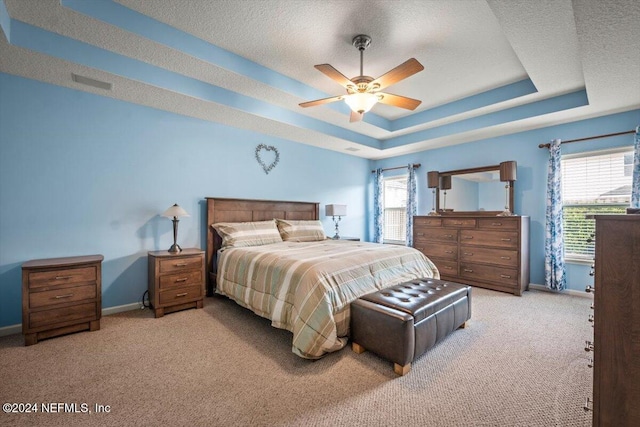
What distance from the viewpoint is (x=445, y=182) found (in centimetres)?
524

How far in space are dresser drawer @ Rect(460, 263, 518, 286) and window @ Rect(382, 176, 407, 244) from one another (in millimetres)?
1783

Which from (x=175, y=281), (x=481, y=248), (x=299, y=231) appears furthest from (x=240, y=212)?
(x=481, y=248)

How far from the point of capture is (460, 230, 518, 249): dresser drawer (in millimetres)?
3973

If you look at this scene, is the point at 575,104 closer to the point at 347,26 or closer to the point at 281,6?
the point at 347,26

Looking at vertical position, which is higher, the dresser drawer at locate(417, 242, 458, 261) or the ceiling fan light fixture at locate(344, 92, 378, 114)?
the ceiling fan light fixture at locate(344, 92, 378, 114)

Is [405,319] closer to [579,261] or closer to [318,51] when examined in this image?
[318,51]

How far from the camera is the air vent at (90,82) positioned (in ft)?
8.93

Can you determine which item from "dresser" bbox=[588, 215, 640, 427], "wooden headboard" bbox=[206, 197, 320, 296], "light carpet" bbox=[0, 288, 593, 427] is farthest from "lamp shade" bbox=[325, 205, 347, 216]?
"dresser" bbox=[588, 215, 640, 427]

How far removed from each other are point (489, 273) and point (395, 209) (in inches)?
99.5

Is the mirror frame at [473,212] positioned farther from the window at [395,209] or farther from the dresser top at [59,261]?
the dresser top at [59,261]

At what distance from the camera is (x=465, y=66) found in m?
3.25

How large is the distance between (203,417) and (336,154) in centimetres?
502

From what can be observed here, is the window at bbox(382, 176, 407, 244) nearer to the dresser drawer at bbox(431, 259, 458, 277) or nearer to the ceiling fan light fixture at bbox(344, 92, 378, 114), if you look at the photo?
the dresser drawer at bbox(431, 259, 458, 277)

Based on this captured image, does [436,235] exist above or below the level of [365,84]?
below
